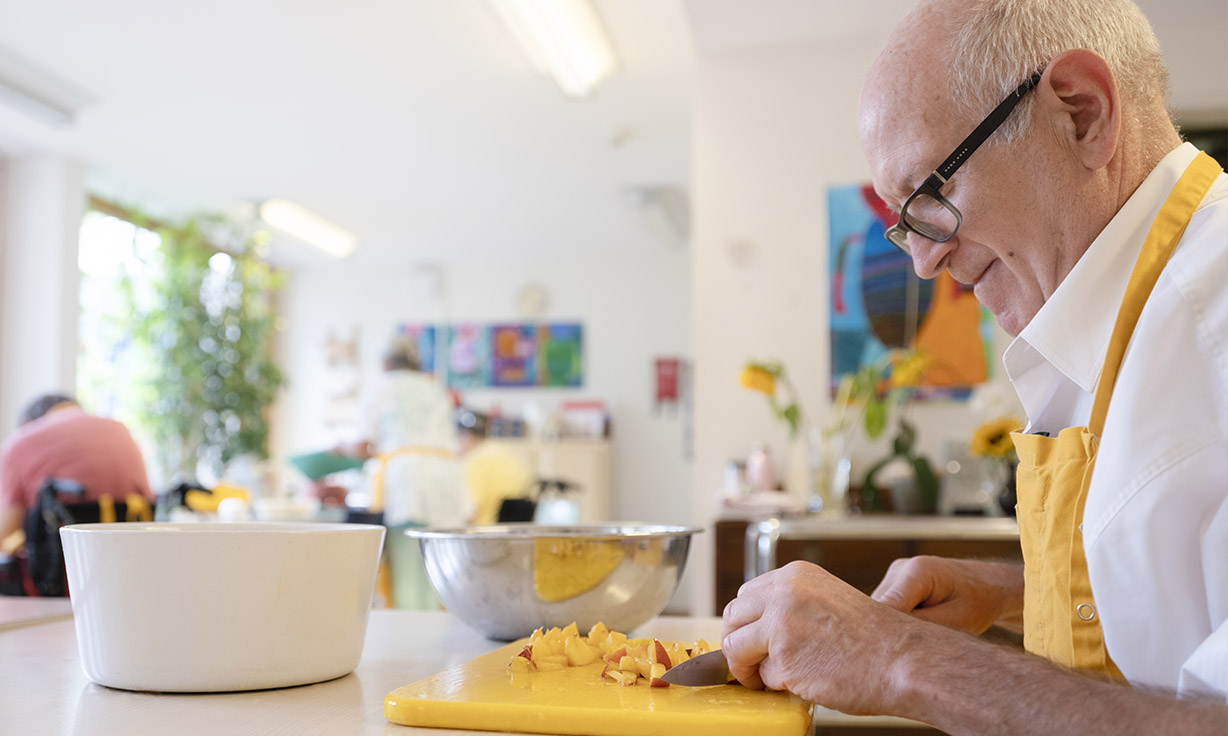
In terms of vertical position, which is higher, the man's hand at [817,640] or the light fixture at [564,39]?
the light fixture at [564,39]

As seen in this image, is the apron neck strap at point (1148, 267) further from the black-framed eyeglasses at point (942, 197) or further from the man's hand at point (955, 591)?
the man's hand at point (955, 591)

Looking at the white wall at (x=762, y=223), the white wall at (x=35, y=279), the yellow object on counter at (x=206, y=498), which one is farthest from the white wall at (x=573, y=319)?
the yellow object on counter at (x=206, y=498)

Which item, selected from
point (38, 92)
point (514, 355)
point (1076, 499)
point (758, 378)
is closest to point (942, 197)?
point (1076, 499)

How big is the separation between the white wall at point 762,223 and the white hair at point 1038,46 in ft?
9.38

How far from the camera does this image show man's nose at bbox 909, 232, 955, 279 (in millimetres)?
1066

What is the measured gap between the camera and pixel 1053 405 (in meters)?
1.02

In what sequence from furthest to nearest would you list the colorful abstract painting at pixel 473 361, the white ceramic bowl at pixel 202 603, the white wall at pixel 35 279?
the colorful abstract painting at pixel 473 361
the white wall at pixel 35 279
the white ceramic bowl at pixel 202 603

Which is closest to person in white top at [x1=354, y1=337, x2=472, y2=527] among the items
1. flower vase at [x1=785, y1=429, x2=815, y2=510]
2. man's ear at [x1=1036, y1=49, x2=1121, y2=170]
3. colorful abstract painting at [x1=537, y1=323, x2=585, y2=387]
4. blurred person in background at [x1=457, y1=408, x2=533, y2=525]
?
blurred person in background at [x1=457, y1=408, x2=533, y2=525]

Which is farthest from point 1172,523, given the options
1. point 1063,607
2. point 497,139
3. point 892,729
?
point 497,139

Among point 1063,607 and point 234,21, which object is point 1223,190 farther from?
point 234,21

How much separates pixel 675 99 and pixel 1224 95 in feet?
7.92

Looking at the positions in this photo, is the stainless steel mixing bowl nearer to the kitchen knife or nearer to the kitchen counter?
the kitchen counter

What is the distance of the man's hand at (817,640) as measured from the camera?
0.75 meters

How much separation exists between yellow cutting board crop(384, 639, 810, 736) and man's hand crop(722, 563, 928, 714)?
2cm
